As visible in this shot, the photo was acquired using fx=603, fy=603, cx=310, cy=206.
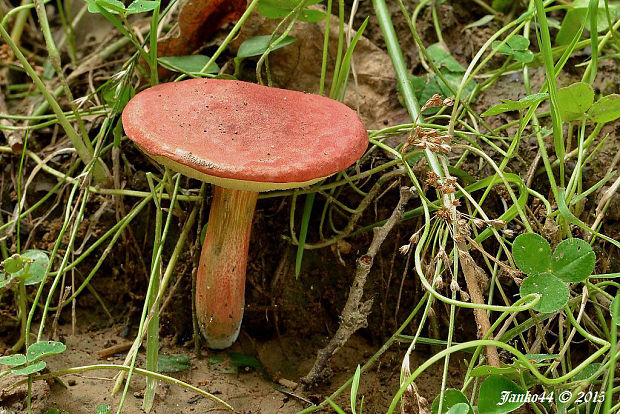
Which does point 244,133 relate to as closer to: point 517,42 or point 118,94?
point 118,94

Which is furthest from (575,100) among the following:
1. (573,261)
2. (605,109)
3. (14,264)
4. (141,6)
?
(14,264)

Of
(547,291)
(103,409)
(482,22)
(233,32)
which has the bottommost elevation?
(103,409)

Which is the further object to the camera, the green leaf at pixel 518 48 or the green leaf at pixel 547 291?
the green leaf at pixel 518 48

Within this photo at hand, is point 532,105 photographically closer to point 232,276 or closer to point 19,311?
point 232,276

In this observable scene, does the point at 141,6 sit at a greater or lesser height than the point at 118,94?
greater

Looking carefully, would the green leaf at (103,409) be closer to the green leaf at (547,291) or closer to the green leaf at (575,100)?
the green leaf at (547,291)

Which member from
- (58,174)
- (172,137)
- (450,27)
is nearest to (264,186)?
(172,137)

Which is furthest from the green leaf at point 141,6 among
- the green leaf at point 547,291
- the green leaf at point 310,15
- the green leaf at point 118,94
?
the green leaf at point 547,291

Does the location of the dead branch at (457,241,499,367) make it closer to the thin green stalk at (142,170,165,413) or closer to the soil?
the soil
